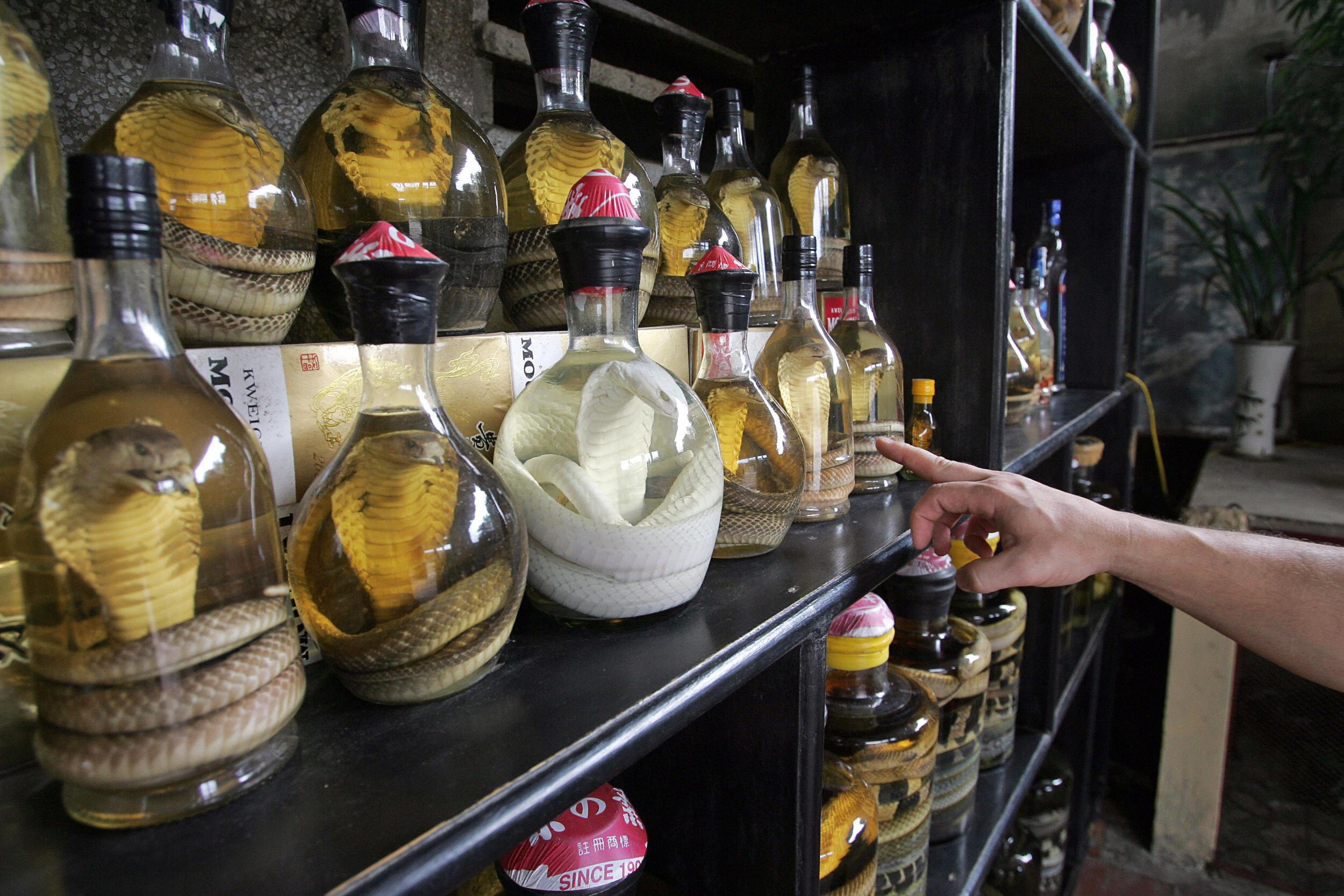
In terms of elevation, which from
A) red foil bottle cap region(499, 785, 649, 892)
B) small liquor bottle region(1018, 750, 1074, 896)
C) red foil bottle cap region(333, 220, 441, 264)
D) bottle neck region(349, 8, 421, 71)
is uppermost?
bottle neck region(349, 8, 421, 71)

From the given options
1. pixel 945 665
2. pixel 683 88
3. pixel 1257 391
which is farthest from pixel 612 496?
pixel 1257 391

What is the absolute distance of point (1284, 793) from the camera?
2.20 metres

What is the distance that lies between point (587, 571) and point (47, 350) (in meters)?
0.29

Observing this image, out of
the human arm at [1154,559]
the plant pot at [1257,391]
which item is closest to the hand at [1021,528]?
the human arm at [1154,559]

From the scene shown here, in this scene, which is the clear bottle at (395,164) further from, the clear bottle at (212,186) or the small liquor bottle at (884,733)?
the small liquor bottle at (884,733)

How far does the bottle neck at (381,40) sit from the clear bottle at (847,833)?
2.19ft

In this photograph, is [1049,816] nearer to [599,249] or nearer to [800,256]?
[800,256]

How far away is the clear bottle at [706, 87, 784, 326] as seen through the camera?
31.4 inches

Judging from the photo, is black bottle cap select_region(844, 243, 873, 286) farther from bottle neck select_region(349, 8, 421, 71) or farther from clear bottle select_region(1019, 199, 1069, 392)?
clear bottle select_region(1019, 199, 1069, 392)

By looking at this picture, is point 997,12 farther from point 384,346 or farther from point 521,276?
point 384,346

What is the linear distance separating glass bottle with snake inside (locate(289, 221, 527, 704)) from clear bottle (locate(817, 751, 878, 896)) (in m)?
0.44

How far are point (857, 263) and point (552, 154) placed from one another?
1.43 ft

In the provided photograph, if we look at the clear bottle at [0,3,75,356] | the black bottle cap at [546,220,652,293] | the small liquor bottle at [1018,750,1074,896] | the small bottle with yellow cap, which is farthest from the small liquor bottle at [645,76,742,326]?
the small liquor bottle at [1018,750,1074,896]

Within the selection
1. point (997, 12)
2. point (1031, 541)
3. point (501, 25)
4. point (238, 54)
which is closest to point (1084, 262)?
point (997, 12)
